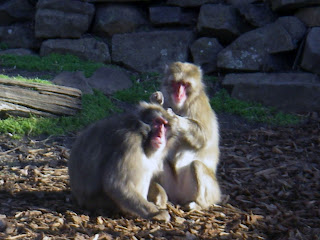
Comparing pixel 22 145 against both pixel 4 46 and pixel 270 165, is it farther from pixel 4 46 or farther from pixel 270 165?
pixel 4 46

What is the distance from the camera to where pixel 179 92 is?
511 cm

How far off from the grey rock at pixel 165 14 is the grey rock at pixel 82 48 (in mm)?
889

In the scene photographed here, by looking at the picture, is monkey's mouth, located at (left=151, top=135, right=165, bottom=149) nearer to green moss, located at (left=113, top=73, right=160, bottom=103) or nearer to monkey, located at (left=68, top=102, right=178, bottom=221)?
monkey, located at (left=68, top=102, right=178, bottom=221)

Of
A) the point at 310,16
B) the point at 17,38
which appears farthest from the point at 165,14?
the point at 17,38

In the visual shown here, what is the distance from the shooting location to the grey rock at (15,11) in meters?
9.37

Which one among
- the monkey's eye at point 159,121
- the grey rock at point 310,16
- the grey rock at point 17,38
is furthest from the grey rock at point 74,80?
the monkey's eye at point 159,121

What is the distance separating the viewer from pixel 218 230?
418 cm

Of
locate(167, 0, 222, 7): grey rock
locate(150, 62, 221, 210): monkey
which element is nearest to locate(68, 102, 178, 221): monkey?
locate(150, 62, 221, 210): monkey

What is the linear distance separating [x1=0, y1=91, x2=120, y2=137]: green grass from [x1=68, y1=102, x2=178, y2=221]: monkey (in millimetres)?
1996

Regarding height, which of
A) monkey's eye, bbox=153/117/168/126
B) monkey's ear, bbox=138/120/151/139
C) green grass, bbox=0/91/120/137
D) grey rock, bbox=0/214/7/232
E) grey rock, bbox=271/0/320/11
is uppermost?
grey rock, bbox=271/0/320/11

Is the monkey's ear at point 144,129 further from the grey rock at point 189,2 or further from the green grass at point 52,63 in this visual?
the grey rock at point 189,2

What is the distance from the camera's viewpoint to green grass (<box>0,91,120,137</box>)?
622 cm

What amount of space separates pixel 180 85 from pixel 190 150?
2.12 ft

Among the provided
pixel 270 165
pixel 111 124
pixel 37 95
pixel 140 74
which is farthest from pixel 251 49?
pixel 111 124
